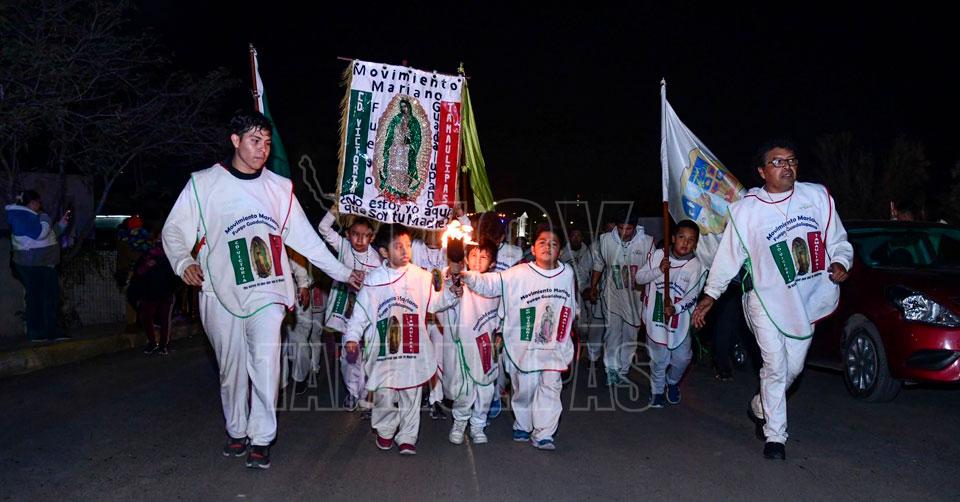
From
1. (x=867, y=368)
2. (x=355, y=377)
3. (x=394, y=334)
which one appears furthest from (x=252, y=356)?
(x=867, y=368)

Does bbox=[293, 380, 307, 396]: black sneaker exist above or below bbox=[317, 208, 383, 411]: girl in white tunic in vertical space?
below

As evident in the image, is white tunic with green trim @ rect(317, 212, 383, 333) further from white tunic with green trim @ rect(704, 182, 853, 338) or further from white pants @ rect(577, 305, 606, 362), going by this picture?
white tunic with green trim @ rect(704, 182, 853, 338)

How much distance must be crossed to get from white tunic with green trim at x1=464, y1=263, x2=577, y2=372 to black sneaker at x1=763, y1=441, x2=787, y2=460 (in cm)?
152

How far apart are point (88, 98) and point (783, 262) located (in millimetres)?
8838

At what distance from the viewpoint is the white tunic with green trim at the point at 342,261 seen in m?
8.35

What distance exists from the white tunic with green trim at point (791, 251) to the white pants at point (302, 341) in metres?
4.32

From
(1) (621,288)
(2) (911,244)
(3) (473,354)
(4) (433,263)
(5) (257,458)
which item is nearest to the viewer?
(5) (257,458)

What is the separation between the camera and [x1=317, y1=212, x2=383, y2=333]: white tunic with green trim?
329 inches

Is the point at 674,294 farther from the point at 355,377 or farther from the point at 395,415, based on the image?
the point at 395,415

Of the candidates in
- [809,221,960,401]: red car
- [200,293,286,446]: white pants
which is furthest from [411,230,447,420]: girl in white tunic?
[809,221,960,401]: red car

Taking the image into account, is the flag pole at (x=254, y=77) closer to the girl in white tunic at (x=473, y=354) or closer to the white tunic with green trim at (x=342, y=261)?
the white tunic with green trim at (x=342, y=261)

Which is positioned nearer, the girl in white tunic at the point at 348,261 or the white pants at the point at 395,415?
the white pants at the point at 395,415

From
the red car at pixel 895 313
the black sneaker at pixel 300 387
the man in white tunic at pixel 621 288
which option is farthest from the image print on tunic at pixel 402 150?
the red car at pixel 895 313

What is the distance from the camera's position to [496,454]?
6.50m
